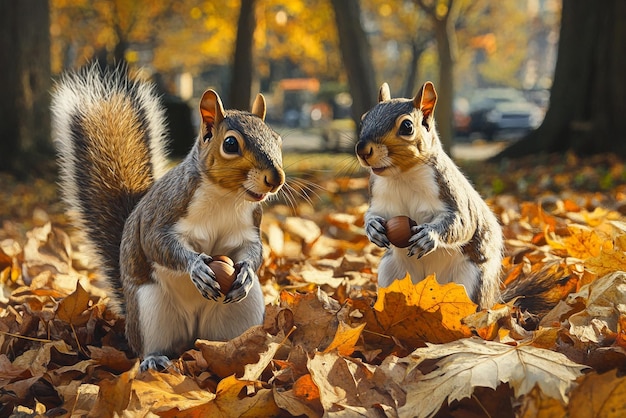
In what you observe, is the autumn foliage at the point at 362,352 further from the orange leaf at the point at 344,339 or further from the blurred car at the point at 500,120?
the blurred car at the point at 500,120

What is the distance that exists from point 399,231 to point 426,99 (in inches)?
16.3

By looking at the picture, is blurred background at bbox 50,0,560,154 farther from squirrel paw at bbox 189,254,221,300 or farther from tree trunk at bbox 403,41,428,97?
squirrel paw at bbox 189,254,221,300

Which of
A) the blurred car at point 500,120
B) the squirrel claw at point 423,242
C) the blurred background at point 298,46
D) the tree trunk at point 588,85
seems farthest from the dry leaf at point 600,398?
the blurred car at point 500,120

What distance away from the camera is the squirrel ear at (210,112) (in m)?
2.21

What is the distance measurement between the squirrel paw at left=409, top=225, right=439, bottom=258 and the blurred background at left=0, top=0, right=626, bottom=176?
578mm

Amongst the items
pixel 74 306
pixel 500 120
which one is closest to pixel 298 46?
pixel 500 120

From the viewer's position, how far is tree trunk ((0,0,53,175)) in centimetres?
875

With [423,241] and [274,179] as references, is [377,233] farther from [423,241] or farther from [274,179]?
[274,179]

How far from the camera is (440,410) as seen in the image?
1760mm

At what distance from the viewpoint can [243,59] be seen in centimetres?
1266

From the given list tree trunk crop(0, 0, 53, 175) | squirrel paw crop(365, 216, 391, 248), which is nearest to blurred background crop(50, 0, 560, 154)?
tree trunk crop(0, 0, 53, 175)

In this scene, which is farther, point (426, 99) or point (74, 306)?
point (74, 306)

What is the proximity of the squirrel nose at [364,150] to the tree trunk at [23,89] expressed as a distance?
708cm

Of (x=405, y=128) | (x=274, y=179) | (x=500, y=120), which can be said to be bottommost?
(x=500, y=120)
